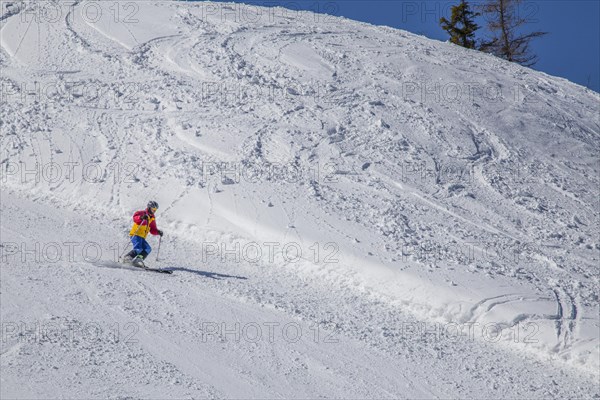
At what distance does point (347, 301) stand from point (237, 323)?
7.53 ft

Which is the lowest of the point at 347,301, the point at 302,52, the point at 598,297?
the point at 347,301

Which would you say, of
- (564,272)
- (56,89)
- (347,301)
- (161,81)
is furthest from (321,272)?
(56,89)

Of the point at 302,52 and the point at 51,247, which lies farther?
the point at 302,52

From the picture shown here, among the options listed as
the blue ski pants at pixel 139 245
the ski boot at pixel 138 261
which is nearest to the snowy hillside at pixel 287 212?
the ski boot at pixel 138 261

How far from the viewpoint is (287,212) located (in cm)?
1407

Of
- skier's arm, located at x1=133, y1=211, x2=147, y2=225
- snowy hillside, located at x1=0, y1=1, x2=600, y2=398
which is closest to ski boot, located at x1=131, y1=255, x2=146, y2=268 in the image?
snowy hillside, located at x1=0, y1=1, x2=600, y2=398

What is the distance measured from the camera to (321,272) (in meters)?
12.1

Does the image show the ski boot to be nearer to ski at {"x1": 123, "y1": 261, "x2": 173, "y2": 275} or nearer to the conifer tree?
ski at {"x1": 123, "y1": 261, "x2": 173, "y2": 275}

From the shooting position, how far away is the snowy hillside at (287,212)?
8.79m

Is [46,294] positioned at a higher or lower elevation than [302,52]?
lower

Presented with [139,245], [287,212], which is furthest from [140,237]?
[287,212]

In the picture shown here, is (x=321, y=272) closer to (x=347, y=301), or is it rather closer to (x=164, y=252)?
(x=347, y=301)

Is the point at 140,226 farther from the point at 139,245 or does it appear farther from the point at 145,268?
the point at 145,268

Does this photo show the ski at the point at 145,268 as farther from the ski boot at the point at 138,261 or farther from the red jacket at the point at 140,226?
the red jacket at the point at 140,226
